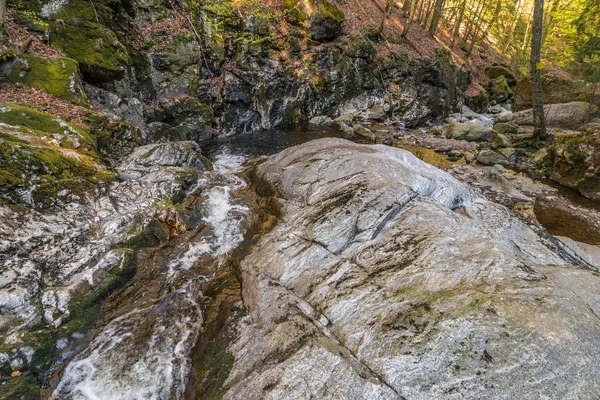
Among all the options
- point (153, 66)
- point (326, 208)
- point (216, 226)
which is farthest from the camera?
point (153, 66)

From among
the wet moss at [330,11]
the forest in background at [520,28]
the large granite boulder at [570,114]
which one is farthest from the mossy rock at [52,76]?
the large granite boulder at [570,114]

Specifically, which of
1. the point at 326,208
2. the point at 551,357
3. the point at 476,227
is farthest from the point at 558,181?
the point at 551,357

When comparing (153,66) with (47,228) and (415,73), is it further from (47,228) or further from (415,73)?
(415,73)

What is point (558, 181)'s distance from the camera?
9625mm

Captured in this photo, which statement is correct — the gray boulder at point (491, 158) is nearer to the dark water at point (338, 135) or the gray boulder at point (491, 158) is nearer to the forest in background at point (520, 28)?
the dark water at point (338, 135)

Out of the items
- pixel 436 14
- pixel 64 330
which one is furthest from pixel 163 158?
pixel 436 14

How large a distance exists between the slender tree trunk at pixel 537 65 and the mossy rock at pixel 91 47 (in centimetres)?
1528

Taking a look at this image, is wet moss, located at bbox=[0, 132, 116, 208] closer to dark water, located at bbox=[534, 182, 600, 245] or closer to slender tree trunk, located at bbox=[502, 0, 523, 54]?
dark water, located at bbox=[534, 182, 600, 245]

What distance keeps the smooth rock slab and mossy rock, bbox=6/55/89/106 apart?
7.54 m

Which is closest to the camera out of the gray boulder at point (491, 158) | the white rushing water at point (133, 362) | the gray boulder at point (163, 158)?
the white rushing water at point (133, 362)

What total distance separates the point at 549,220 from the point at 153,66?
51.0 ft

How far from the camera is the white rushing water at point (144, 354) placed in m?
3.37

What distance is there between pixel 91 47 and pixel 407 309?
12.2 metres

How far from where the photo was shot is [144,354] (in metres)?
3.70
